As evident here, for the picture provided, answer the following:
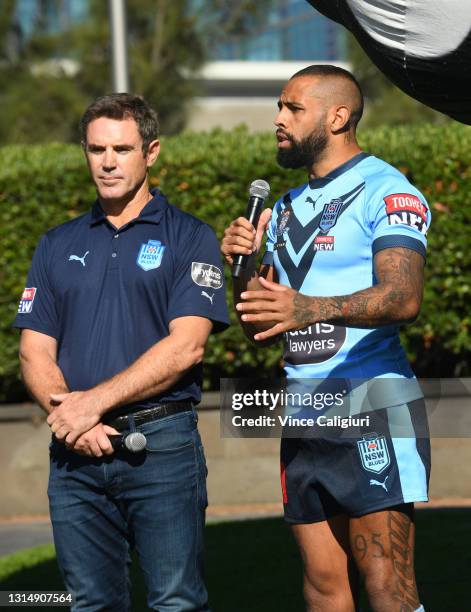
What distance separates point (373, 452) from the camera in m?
4.14

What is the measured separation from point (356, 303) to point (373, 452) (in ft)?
2.21

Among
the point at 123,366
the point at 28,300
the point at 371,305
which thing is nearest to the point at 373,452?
the point at 371,305

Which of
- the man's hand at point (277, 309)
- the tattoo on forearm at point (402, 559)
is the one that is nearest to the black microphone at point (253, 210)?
the man's hand at point (277, 309)

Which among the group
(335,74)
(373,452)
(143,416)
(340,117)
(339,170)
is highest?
(335,74)

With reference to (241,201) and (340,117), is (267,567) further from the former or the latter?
(340,117)

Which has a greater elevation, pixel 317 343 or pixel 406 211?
pixel 406 211

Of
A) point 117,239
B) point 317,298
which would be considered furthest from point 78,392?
point 317,298

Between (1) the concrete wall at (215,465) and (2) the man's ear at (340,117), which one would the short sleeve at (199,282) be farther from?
(1) the concrete wall at (215,465)

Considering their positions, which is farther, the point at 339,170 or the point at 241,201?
the point at 241,201

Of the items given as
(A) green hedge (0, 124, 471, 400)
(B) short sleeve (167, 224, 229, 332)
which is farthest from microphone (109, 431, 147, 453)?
(A) green hedge (0, 124, 471, 400)

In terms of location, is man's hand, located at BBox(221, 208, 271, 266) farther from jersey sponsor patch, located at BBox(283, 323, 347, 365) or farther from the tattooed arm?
jersey sponsor patch, located at BBox(283, 323, 347, 365)

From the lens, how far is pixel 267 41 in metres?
36.7

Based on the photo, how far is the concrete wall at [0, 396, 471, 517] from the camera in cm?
927

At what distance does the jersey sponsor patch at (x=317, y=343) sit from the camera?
13.8ft
